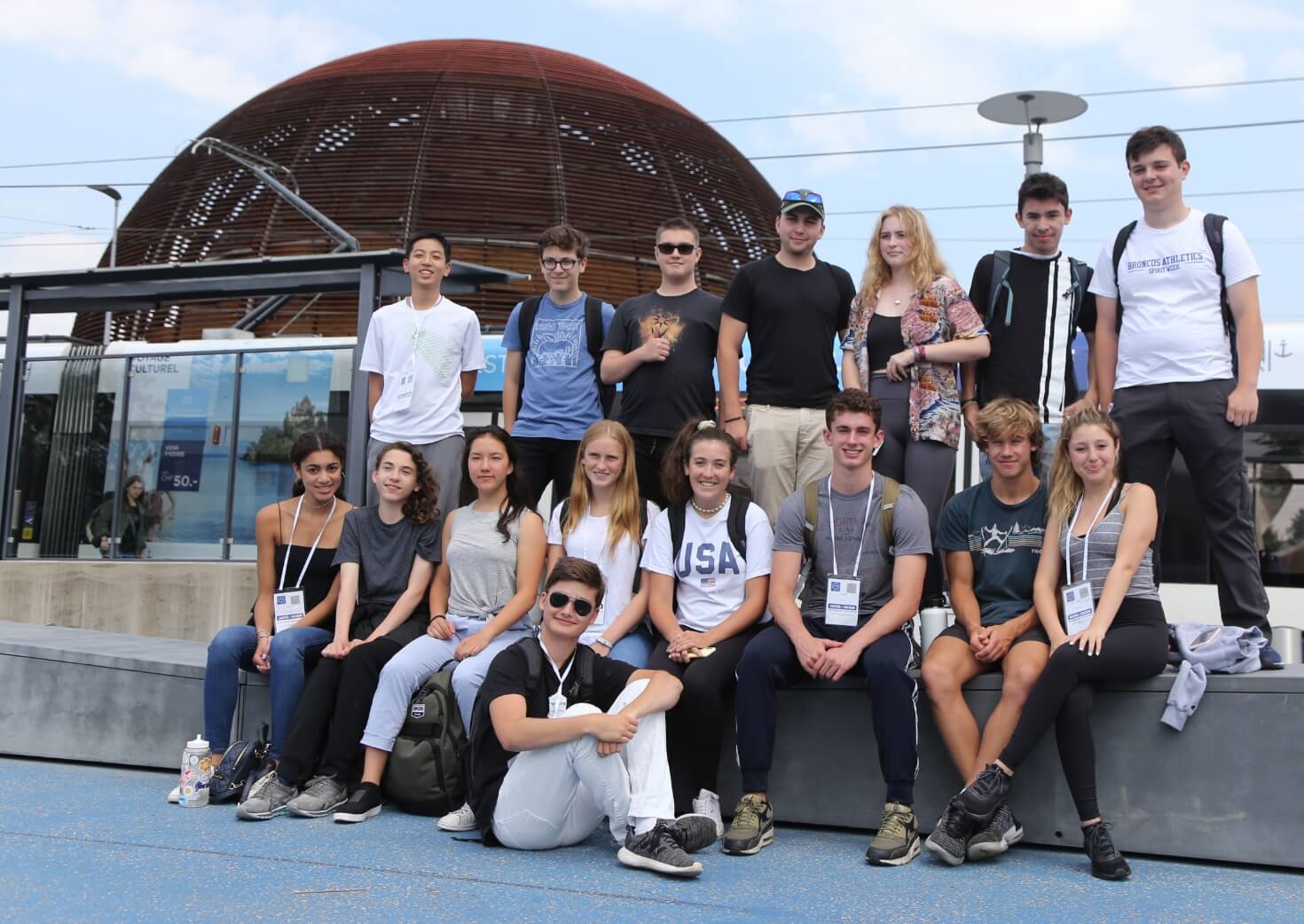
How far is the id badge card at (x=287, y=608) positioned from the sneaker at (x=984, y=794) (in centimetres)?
297

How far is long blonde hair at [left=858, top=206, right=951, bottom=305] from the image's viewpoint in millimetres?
5371

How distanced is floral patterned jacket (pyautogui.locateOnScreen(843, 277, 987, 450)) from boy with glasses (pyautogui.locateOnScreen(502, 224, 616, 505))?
5.30ft

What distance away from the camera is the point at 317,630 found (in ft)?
17.7

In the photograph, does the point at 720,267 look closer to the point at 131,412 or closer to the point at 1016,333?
the point at 131,412

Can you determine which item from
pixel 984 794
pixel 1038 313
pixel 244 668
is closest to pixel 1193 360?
pixel 1038 313

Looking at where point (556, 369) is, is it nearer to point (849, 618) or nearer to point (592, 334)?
point (592, 334)

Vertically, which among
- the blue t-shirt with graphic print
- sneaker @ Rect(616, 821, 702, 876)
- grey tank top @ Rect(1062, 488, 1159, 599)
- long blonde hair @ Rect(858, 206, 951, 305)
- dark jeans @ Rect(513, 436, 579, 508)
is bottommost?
sneaker @ Rect(616, 821, 702, 876)

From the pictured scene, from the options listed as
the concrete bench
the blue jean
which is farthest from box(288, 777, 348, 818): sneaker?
the concrete bench

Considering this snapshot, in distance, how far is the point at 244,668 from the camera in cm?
555

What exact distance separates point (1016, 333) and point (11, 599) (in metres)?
8.68

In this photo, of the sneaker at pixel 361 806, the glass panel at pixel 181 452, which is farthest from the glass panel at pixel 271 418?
the sneaker at pixel 361 806

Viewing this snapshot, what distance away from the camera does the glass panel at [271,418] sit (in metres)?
9.96

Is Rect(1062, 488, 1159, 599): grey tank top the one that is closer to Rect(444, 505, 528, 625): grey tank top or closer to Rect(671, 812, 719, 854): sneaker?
Rect(671, 812, 719, 854): sneaker

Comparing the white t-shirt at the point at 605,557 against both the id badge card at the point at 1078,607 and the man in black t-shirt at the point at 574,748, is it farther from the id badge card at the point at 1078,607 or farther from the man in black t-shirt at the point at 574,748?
the id badge card at the point at 1078,607
